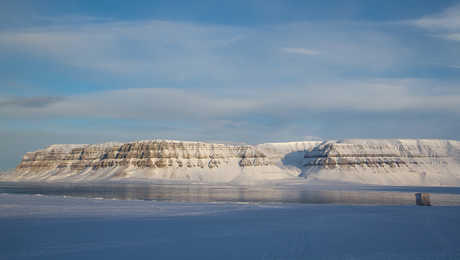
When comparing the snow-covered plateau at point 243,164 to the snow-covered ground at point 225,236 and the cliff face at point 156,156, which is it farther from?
the snow-covered ground at point 225,236

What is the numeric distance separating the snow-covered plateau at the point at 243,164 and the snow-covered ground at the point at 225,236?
9504 centimetres

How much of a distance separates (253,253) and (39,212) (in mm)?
14245

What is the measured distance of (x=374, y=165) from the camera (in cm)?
13150

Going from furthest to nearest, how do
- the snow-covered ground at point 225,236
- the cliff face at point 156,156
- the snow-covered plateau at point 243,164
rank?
the cliff face at point 156,156, the snow-covered plateau at point 243,164, the snow-covered ground at point 225,236

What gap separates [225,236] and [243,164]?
11903cm

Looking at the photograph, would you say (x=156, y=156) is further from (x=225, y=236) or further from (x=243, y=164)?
(x=225, y=236)

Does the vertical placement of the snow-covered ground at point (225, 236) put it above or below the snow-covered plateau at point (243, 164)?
below

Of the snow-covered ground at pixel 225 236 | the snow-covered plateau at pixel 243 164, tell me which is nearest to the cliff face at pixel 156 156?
the snow-covered plateau at pixel 243 164

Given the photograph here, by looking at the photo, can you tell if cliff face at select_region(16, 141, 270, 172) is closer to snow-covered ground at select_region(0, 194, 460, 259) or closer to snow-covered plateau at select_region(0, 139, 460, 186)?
snow-covered plateau at select_region(0, 139, 460, 186)

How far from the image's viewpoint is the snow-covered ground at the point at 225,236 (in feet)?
41.5

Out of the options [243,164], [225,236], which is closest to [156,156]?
[243,164]

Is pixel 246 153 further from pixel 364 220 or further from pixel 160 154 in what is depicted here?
pixel 364 220

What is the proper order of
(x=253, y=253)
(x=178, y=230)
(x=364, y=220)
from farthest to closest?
(x=364, y=220)
(x=178, y=230)
(x=253, y=253)

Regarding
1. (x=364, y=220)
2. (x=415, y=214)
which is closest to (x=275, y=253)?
(x=364, y=220)
